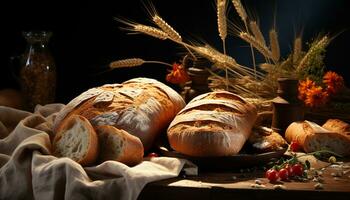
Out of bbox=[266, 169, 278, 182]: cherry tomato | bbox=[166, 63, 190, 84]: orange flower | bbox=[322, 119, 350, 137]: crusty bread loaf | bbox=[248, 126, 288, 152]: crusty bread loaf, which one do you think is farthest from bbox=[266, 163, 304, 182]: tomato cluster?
bbox=[166, 63, 190, 84]: orange flower

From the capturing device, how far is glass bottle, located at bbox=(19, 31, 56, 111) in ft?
8.44

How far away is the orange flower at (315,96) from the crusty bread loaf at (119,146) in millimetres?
769

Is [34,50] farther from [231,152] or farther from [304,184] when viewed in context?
[304,184]

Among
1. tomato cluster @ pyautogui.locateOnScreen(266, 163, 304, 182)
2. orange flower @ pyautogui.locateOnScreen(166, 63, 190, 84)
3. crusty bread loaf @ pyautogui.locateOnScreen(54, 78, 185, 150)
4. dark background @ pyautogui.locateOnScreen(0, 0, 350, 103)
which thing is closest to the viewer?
tomato cluster @ pyautogui.locateOnScreen(266, 163, 304, 182)

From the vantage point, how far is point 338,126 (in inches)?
85.9

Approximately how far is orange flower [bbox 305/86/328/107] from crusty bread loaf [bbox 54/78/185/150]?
A: 1.64 feet

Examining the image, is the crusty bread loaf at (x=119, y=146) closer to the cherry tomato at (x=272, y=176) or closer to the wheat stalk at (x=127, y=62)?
the cherry tomato at (x=272, y=176)

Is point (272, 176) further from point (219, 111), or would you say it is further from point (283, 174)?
point (219, 111)

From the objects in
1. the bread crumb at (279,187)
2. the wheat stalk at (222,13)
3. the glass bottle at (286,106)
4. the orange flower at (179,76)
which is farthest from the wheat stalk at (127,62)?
the bread crumb at (279,187)

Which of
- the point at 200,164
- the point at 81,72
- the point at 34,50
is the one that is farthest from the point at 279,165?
the point at 81,72

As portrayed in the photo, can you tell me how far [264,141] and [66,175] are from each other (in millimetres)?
683

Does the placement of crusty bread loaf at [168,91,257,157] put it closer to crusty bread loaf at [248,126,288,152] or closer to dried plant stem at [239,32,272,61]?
crusty bread loaf at [248,126,288,152]

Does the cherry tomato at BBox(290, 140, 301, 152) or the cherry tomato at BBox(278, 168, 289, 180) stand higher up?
the cherry tomato at BBox(278, 168, 289, 180)

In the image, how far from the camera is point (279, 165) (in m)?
1.92
